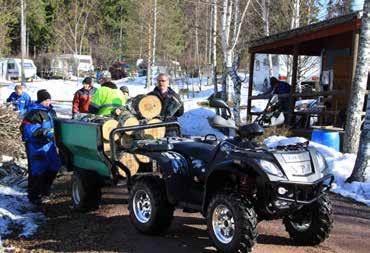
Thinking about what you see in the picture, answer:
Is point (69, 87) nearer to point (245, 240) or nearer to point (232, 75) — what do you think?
point (232, 75)

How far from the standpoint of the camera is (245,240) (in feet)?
17.3

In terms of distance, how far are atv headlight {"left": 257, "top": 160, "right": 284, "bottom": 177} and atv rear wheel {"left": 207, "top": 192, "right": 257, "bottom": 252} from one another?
44 centimetres

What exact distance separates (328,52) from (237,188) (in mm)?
14519

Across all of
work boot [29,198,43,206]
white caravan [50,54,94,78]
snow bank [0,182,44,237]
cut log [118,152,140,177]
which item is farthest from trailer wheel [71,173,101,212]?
white caravan [50,54,94,78]

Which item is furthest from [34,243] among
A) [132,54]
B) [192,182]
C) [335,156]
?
[132,54]

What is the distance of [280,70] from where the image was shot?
3316 cm

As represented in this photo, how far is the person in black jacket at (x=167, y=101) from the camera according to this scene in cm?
869

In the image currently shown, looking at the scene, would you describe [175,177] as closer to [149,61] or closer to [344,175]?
[344,175]

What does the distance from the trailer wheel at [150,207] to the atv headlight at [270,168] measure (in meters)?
1.53

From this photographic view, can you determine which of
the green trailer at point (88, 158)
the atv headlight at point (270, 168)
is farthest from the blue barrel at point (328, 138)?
the atv headlight at point (270, 168)

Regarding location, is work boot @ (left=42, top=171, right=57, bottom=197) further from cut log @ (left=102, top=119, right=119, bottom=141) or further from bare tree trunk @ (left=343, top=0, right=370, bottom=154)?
bare tree trunk @ (left=343, top=0, right=370, bottom=154)

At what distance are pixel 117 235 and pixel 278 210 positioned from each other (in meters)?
2.11

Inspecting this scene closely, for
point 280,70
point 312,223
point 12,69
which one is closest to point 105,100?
point 312,223

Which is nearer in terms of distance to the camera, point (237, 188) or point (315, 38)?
point (237, 188)
